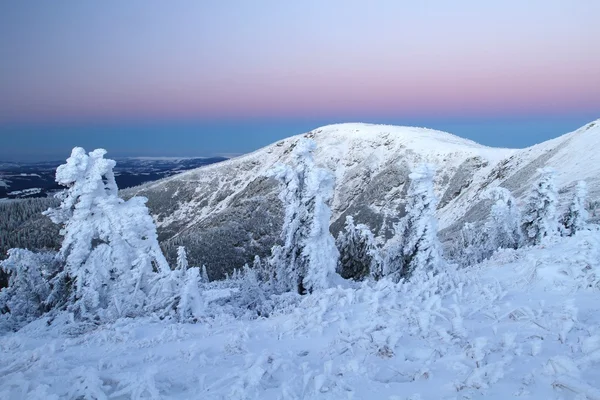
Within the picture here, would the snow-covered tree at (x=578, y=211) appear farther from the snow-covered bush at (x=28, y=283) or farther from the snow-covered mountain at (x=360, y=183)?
the snow-covered bush at (x=28, y=283)

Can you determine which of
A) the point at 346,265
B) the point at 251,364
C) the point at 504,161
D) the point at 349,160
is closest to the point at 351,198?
the point at 349,160

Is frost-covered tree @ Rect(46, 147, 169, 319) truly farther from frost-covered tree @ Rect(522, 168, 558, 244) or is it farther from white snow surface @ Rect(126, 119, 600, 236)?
white snow surface @ Rect(126, 119, 600, 236)

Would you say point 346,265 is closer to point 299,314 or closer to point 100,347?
point 299,314

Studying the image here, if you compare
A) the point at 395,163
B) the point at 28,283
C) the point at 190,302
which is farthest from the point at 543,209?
the point at 395,163

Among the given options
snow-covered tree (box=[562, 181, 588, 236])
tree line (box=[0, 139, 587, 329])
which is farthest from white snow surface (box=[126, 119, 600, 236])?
tree line (box=[0, 139, 587, 329])

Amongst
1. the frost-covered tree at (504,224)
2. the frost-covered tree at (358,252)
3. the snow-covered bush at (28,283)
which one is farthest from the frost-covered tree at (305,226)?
the frost-covered tree at (504,224)

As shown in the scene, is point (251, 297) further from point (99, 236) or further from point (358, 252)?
point (358, 252)
